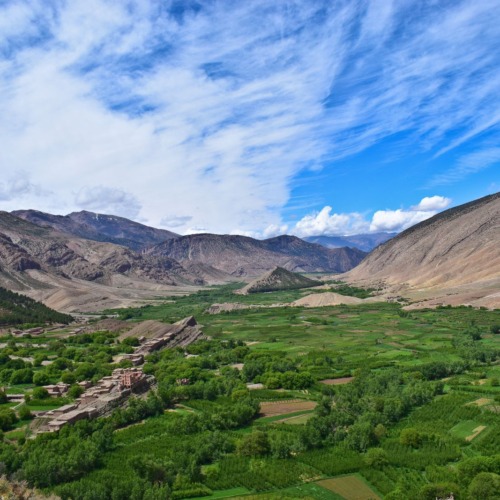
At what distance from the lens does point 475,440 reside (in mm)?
32656

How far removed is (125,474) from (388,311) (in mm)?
90991

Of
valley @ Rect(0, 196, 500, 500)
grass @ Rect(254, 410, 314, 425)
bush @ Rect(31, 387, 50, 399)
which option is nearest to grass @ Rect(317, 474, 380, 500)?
valley @ Rect(0, 196, 500, 500)

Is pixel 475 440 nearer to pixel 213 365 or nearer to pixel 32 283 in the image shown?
pixel 213 365

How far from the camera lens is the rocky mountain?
118 metres

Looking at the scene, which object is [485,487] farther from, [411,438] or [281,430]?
[281,430]

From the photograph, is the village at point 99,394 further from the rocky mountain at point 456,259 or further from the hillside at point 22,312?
the rocky mountain at point 456,259

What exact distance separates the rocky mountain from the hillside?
93.3m

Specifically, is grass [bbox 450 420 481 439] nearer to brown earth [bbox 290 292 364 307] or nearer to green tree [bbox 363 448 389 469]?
green tree [bbox 363 448 389 469]

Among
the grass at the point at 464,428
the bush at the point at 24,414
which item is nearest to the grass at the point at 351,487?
the grass at the point at 464,428

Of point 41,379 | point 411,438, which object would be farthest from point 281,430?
point 41,379

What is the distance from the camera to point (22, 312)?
365ft

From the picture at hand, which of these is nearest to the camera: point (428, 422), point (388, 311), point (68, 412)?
point (428, 422)

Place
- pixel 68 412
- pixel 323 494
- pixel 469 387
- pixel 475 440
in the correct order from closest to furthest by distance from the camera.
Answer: pixel 323 494 < pixel 475 440 < pixel 68 412 < pixel 469 387

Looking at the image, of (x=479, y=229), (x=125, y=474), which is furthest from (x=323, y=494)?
(x=479, y=229)
